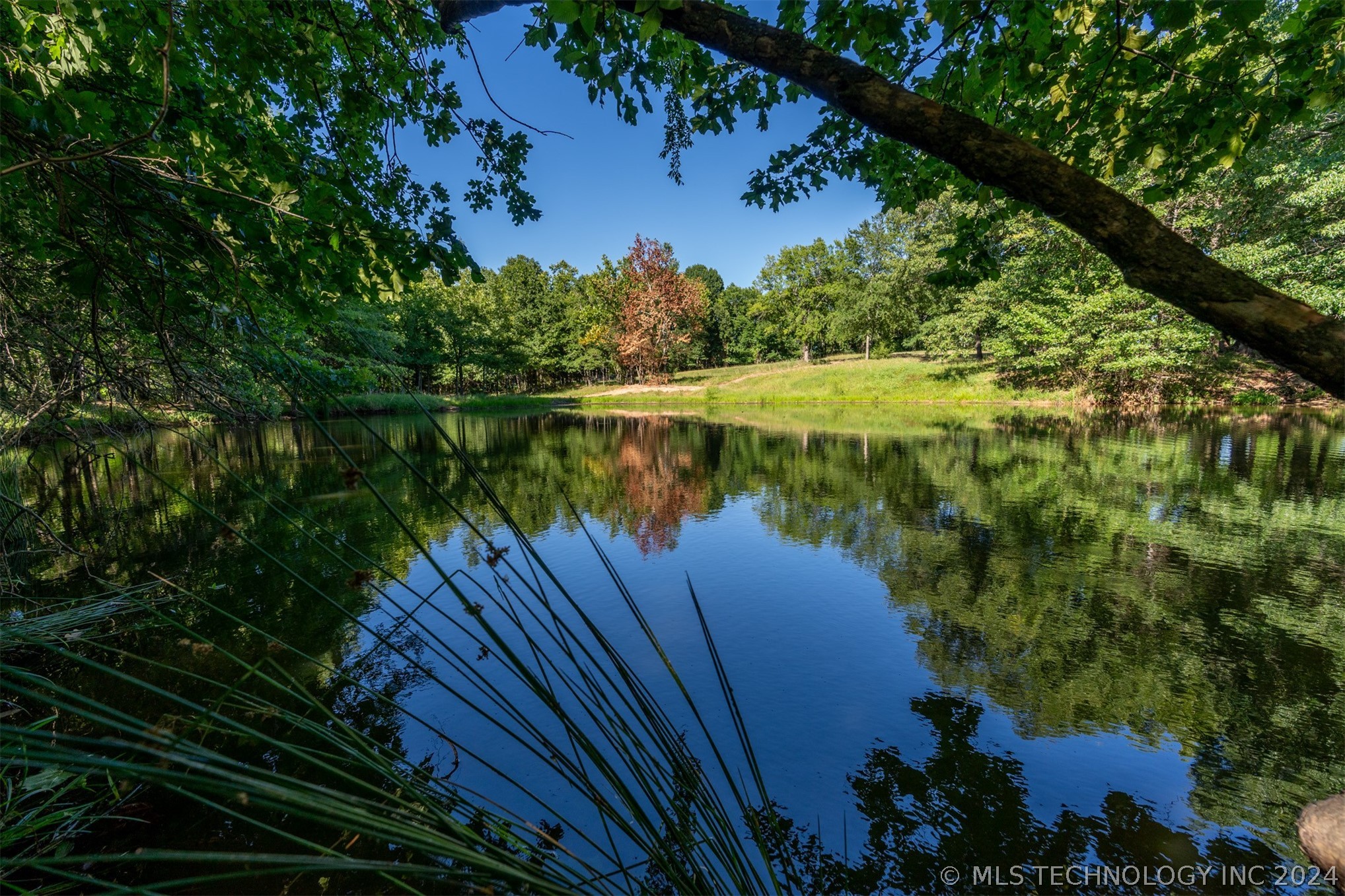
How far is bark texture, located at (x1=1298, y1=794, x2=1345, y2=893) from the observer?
2795 mm

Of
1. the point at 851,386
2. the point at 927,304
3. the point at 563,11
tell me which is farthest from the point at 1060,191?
the point at 927,304

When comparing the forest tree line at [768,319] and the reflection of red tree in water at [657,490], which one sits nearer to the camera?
the forest tree line at [768,319]

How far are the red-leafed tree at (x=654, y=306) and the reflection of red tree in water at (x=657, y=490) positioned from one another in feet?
79.2

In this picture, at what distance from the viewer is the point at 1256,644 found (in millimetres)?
4793

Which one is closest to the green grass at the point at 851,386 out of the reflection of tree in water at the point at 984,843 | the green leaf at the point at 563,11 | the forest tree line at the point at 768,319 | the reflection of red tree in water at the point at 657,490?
the forest tree line at the point at 768,319

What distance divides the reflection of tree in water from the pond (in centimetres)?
1

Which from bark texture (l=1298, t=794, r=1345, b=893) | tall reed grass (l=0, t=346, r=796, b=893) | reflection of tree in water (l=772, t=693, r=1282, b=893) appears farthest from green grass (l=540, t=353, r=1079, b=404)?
tall reed grass (l=0, t=346, r=796, b=893)

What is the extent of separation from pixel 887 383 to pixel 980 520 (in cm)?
2647

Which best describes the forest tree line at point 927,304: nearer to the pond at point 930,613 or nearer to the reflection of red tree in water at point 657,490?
the pond at point 930,613

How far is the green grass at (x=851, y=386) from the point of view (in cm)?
2883

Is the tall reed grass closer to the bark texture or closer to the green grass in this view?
the bark texture

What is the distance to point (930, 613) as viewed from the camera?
225 inches

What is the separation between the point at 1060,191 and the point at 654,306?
41980mm

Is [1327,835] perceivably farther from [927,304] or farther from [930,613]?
[927,304]
